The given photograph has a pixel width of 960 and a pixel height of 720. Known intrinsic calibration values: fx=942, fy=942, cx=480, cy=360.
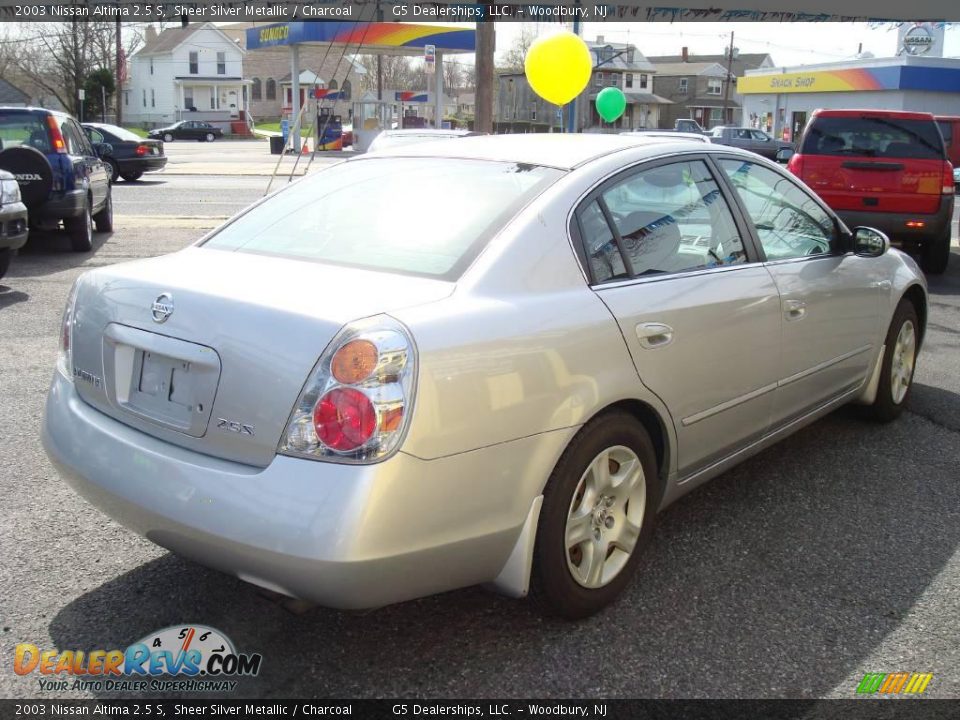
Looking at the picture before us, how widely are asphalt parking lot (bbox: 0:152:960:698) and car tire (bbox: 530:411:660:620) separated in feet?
0.46

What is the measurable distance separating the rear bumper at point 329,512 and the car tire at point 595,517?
13 centimetres

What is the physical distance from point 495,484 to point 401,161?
1611 mm

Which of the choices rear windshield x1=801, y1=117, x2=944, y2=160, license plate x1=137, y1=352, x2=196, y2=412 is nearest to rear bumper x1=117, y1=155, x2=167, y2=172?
rear windshield x1=801, y1=117, x2=944, y2=160

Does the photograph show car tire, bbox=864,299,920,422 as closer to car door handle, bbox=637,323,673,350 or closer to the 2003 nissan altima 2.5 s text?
the 2003 nissan altima 2.5 s text

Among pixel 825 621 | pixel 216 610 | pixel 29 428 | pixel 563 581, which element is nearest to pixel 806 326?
pixel 825 621

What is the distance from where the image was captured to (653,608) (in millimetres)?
3232

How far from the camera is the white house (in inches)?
3123

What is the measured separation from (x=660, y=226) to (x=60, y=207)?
30.6ft

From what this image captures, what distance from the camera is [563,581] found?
9.68ft

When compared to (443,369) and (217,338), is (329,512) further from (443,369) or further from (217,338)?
(217,338)

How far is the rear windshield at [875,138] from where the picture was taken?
10.8 meters

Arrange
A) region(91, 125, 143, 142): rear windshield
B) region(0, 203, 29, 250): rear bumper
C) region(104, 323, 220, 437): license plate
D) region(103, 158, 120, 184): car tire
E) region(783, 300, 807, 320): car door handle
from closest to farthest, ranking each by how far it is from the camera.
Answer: region(104, 323, 220, 437): license plate < region(783, 300, 807, 320): car door handle < region(0, 203, 29, 250): rear bumper < region(103, 158, 120, 184): car tire < region(91, 125, 143, 142): rear windshield

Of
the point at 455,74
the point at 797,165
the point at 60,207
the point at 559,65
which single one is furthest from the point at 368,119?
the point at 455,74

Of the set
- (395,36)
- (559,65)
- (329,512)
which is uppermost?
(395,36)
